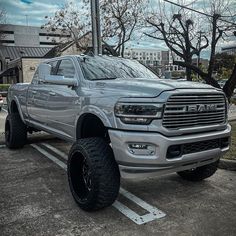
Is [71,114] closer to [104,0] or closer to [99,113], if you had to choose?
[99,113]

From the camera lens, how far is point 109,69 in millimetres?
5043

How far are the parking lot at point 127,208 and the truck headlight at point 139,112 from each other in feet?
3.80

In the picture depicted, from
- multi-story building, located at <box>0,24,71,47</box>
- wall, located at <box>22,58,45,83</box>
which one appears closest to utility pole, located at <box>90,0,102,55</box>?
wall, located at <box>22,58,45,83</box>

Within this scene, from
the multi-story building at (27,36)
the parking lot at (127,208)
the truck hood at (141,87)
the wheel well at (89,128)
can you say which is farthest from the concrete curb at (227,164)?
the multi-story building at (27,36)

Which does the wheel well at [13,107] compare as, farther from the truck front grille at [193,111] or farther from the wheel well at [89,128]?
the truck front grille at [193,111]

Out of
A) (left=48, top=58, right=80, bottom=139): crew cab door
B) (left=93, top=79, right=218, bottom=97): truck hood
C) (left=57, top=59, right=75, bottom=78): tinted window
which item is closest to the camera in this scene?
(left=93, top=79, right=218, bottom=97): truck hood

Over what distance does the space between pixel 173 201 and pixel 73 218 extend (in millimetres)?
1342

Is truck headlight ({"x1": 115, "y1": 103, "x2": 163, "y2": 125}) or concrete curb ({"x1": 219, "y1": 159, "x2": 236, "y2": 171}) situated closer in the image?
truck headlight ({"x1": 115, "y1": 103, "x2": 163, "y2": 125})

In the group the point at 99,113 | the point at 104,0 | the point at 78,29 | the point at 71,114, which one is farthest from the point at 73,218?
the point at 78,29

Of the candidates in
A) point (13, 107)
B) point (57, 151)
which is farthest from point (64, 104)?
point (13, 107)

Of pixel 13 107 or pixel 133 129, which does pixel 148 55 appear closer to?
pixel 13 107

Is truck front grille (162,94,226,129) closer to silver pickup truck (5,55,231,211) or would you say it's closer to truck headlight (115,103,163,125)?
silver pickup truck (5,55,231,211)

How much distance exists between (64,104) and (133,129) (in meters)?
1.79

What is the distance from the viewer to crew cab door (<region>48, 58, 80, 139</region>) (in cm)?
476
